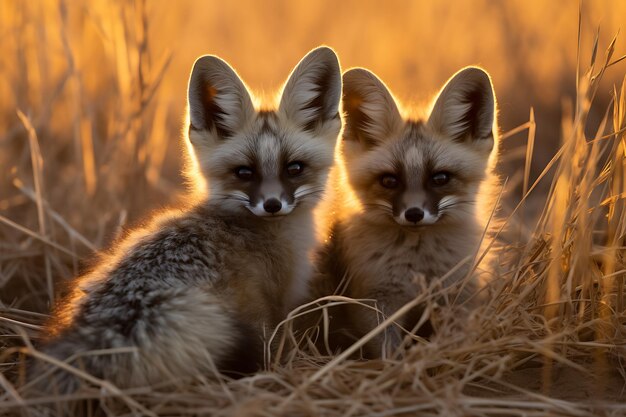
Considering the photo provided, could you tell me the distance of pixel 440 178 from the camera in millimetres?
3557

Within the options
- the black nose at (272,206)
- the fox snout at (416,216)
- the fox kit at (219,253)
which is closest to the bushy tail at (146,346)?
the fox kit at (219,253)

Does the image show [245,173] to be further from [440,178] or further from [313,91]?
[440,178]

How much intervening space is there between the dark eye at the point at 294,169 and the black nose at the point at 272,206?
0.29 metres

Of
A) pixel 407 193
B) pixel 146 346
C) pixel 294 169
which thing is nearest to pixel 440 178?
pixel 407 193

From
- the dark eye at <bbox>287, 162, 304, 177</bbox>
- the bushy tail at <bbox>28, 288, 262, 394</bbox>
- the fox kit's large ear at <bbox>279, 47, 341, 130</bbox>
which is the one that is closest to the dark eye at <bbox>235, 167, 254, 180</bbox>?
the dark eye at <bbox>287, 162, 304, 177</bbox>

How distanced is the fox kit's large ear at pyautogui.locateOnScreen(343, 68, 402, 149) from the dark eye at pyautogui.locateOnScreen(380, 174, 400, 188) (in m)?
0.22

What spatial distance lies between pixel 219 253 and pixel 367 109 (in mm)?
1036

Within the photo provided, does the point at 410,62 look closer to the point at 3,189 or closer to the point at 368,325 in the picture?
the point at 3,189

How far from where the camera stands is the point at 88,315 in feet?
9.11

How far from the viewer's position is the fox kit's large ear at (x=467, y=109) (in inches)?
142

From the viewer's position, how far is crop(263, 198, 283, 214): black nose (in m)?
3.28

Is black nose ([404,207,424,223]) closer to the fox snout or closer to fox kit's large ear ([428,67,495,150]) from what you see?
the fox snout

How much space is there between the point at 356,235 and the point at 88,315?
1.37 meters

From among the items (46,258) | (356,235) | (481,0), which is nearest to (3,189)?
(46,258)
